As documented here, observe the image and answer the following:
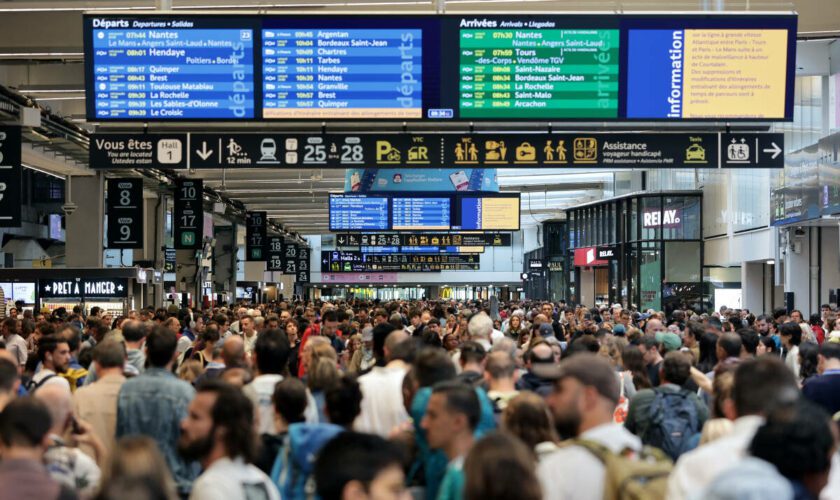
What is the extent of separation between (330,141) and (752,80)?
492 cm

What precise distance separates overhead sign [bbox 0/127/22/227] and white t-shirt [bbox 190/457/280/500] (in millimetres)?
13048

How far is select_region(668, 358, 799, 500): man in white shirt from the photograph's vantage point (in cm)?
394

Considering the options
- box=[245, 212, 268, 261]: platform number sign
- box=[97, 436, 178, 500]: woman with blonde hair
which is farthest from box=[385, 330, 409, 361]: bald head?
box=[245, 212, 268, 261]: platform number sign

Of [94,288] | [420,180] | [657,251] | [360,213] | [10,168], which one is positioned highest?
[420,180]

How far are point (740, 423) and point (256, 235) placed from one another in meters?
36.8

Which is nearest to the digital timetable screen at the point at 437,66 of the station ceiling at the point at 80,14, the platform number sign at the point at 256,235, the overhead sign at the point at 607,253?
the station ceiling at the point at 80,14

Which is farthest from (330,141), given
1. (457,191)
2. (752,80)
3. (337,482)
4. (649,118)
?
(457,191)

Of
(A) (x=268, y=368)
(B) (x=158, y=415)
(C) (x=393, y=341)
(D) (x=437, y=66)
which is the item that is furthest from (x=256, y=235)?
(B) (x=158, y=415)

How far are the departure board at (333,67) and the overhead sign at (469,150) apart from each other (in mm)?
1012

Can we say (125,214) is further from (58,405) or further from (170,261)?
(58,405)

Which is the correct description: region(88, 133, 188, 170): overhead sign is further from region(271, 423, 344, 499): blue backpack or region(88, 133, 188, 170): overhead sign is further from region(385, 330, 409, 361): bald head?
region(271, 423, 344, 499): blue backpack

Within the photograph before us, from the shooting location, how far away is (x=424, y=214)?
29.0 metres

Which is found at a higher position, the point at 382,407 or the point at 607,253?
the point at 607,253

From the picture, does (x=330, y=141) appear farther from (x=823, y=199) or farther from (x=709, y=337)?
(x=823, y=199)
